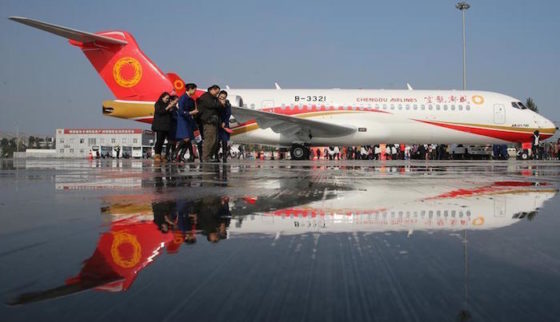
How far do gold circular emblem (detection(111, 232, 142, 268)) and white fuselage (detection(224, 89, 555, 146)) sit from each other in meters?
16.9

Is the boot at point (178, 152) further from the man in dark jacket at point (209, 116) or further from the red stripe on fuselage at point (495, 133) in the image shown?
the red stripe on fuselage at point (495, 133)

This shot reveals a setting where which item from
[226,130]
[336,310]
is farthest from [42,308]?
[226,130]

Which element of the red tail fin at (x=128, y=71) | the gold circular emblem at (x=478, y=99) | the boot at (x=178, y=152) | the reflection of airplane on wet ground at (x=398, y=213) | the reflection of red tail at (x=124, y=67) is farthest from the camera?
the gold circular emblem at (x=478, y=99)

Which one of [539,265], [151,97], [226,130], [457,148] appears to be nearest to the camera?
[539,265]

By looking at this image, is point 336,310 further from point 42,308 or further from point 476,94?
point 476,94

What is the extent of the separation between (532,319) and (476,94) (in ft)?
63.9

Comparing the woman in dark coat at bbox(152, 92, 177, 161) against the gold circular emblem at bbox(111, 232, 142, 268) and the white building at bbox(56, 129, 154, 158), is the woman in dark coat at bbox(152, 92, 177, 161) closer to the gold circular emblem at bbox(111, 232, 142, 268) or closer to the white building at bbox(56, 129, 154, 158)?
the gold circular emblem at bbox(111, 232, 142, 268)

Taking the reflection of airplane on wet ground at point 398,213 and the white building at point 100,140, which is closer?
the reflection of airplane on wet ground at point 398,213

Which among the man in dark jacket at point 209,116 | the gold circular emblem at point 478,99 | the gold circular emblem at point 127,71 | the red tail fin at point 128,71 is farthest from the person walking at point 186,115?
the gold circular emblem at point 478,99

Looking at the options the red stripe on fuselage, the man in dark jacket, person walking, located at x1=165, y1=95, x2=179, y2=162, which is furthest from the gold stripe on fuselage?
the man in dark jacket

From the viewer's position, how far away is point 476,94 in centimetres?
1894

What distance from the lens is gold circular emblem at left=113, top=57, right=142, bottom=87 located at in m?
17.8

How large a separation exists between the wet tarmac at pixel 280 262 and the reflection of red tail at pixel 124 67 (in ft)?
51.7

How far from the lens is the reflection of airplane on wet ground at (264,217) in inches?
57.9
